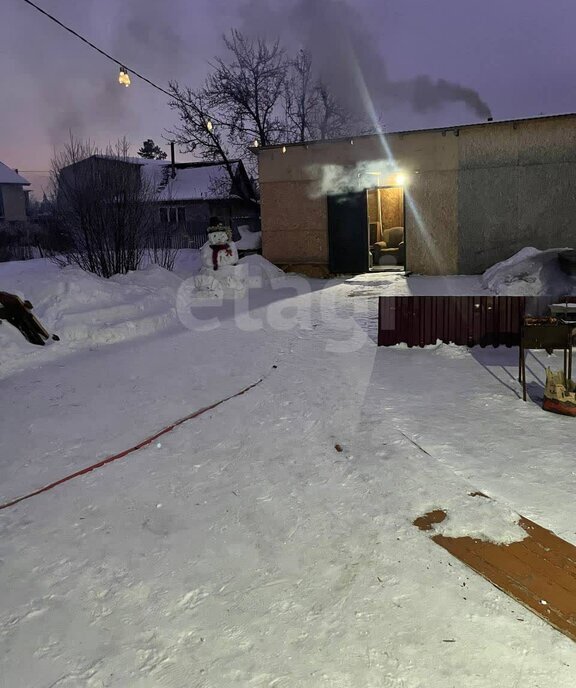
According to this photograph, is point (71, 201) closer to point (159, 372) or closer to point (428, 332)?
point (159, 372)

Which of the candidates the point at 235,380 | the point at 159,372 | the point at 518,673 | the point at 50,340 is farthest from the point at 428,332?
the point at 518,673

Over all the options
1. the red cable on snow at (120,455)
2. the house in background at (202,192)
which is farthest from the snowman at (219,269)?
the house in background at (202,192)

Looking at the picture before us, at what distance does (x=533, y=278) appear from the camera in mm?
11797

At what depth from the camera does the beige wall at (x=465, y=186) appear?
563 inches

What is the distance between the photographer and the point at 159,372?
719 cm

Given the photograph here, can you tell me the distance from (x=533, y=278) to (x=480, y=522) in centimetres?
947

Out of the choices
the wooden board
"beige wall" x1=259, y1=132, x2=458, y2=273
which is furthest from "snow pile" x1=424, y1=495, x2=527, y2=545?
"beige wall" x1=259, y1=132, x2=458, y2=273

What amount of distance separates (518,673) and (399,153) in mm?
14636

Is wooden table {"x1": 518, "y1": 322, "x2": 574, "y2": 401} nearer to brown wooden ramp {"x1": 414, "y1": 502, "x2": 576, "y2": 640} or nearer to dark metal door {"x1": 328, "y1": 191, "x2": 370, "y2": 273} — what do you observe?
brown wooden ramp {"x1": 414, "y1": 502, "x2": 576, "y2": 640}

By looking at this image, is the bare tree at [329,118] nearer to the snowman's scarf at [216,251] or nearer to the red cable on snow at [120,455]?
the snowman's scarf at [216,251]

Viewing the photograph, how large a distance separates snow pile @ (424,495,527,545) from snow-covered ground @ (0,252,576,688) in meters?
0.03

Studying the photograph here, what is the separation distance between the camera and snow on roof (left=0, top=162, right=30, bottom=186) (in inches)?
1479

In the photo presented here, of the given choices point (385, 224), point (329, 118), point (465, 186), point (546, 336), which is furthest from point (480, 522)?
point (329, 118)

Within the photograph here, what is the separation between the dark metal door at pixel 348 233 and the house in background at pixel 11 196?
28647mm
